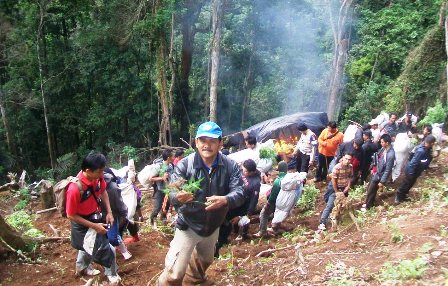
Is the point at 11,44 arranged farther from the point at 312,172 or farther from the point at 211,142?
the point at 211,142

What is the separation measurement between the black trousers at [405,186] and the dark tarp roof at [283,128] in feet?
25.3

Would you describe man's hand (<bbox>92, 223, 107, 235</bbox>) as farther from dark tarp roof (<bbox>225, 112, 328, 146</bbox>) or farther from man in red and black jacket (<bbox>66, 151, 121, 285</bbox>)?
dark tarp roof (<bbox>225, 112, 328, 146</bbox>)

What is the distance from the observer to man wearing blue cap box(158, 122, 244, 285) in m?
3.71

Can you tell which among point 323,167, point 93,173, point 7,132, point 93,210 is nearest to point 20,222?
point 93,210

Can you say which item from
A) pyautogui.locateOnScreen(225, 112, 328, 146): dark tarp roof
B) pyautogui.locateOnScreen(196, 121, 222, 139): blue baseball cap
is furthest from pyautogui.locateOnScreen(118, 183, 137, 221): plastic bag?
pyautogui.locateOnScreen(225, 112, 328, 146): dark tarp roof

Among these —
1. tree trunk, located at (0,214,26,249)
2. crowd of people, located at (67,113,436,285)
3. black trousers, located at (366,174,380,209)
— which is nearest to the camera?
crowd of people, located at (67,113,436,285)

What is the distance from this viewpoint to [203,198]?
12.5 ft

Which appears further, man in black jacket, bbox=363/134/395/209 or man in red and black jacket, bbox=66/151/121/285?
man in black jacket, bbox=363/134/395/209

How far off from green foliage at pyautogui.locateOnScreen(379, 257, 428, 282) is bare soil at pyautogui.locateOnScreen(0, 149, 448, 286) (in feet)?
0.19

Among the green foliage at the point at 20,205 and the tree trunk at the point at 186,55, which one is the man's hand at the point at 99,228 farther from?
the tree trunk at the point at 186,55

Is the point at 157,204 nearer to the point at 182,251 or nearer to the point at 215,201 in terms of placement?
the point at 182,251

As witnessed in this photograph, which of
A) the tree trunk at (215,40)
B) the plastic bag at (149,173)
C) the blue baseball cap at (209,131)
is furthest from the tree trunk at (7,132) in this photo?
the blue baseball cap at (209,131)

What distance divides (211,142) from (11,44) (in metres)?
20.5

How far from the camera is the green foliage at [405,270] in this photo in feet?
11.8
